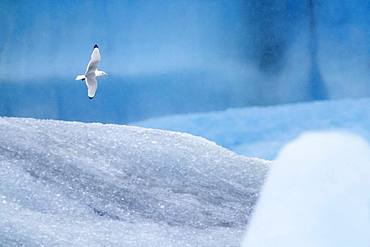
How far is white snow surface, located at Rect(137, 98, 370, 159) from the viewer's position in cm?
236

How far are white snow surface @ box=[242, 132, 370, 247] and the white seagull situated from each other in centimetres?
50

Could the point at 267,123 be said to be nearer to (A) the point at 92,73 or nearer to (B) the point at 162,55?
(B) the point at 162,55

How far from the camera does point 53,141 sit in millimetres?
2463

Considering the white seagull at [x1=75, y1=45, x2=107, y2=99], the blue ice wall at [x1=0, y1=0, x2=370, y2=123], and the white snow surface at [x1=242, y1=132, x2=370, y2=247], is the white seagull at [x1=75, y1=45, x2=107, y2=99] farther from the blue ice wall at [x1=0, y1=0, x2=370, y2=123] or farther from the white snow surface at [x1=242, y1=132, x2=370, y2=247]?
the white snow surface at [x1=242, y1=132, x2=370, y2=247]

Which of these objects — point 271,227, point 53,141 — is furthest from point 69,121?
point 271,227

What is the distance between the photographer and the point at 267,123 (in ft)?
7.82

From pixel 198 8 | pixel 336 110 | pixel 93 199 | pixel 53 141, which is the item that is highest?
pixel 198 8

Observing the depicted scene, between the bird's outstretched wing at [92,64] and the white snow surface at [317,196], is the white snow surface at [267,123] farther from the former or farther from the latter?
the bird's outstretched wing at [92,64]

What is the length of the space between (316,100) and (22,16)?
0.78 meters

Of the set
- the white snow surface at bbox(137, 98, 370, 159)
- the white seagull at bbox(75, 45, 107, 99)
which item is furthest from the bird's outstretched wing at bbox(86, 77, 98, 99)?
the white snow surface at bbox(137, 98, 370, 159)

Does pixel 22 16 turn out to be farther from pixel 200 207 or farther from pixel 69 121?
pixel 200 207

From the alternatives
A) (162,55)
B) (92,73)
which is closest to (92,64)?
(92,73)

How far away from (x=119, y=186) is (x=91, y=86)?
26cm

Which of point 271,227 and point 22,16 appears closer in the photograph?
point 271,227
